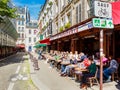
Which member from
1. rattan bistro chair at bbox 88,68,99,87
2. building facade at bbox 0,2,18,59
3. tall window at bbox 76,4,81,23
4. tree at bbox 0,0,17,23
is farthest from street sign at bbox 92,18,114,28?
building facade at bbox 0,2,18,59

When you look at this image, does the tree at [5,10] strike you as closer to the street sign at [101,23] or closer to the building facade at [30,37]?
the street sign at [101,23]

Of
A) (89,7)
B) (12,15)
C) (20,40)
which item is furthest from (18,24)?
(89,7)

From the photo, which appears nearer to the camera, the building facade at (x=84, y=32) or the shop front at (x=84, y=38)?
the building facade at (x=84, y=32)

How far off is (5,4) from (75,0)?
7756 millimetres

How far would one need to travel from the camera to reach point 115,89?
1034cm

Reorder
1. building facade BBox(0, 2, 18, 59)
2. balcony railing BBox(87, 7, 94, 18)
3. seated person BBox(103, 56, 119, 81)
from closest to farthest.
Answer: seated person BBox(103, 56, 119, 81) → balcony railing BBox(87, 7, 94, 18) → building facade BBox(0, 2, 18, 59)

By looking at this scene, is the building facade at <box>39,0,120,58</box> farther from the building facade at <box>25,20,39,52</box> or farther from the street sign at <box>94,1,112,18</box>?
the building facade at <box>25,20,39,52</box>

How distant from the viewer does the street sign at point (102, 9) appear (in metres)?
7.17

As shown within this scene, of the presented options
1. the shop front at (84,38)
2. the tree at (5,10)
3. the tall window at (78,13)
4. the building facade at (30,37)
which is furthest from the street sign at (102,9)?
the building facade at (30,37)

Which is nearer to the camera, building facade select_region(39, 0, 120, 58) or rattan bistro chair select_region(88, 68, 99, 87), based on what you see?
rattan bistro chair select_region(88, 68, 99, 87)

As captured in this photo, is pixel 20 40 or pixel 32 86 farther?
pixel 20 40

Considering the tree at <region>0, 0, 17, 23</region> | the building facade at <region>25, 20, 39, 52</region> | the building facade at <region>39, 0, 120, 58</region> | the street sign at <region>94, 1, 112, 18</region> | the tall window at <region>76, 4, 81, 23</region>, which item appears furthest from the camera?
the building facade at <region>25, 20, 39, 52</region>

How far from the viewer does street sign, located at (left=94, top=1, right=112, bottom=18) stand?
717 centimetres

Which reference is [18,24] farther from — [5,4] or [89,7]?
[89,7]
